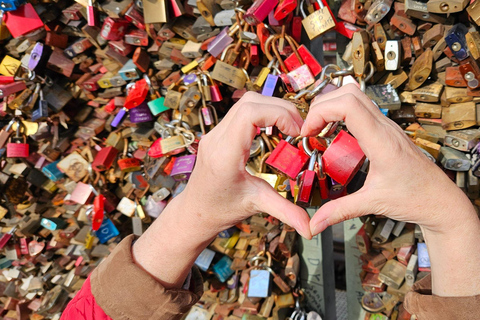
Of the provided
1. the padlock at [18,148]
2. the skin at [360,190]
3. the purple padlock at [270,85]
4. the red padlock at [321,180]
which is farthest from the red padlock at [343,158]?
the padlock at [18,148]

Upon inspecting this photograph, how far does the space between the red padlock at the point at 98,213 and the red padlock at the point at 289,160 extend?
1.20 meters

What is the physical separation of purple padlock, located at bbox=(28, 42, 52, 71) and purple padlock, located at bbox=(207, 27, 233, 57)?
40.2 inches

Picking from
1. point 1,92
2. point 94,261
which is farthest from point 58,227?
point 1,92

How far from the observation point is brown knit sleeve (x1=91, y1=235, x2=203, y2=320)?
967 millimetres

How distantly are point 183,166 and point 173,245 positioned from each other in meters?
0.55

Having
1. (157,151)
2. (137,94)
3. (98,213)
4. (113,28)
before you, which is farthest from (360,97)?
(98,213)

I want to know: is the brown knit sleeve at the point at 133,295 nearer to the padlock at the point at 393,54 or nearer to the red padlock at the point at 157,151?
the red padlock at the point at 157,151

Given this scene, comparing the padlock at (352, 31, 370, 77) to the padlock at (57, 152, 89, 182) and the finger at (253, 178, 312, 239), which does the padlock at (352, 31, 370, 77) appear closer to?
the finger at (253, 178, 312, 239)

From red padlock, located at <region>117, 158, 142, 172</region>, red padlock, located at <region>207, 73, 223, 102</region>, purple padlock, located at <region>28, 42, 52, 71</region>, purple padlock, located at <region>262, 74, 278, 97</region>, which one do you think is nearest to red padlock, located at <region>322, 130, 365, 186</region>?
purple padlock, located at <region>262, 74, 278, 97</region>

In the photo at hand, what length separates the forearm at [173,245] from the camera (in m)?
0.96

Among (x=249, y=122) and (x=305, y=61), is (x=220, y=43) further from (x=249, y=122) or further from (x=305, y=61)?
(x=249, y=122)

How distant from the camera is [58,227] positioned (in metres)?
2.22

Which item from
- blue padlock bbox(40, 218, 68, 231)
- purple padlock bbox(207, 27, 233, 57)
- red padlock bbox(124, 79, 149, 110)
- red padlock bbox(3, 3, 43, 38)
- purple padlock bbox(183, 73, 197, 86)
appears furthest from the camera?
blue padlock bbox(40, 218, 68, 231)

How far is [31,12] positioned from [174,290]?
1.64 m
